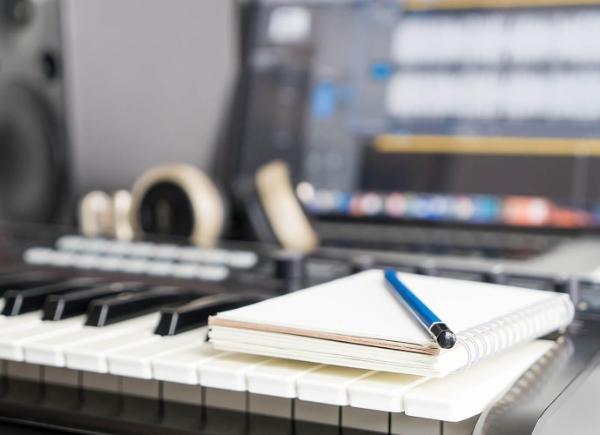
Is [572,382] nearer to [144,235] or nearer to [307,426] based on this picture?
[307,426]

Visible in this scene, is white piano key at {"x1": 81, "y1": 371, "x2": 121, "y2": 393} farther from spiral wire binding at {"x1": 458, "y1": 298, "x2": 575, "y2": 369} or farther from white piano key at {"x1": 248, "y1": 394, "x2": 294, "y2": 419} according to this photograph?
spiral wire binding at {"x1": 458, "y1": 298, "x2": 575, "y2": 369}

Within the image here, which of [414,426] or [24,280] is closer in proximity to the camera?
[414,426]

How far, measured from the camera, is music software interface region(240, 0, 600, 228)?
0.98m

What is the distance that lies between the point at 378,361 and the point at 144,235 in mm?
609

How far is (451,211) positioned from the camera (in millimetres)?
1031

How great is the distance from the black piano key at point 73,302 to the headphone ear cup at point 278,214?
1.17 ft

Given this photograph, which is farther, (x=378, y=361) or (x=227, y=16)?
(x=227, y=16)

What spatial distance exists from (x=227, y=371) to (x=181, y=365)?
0.03m

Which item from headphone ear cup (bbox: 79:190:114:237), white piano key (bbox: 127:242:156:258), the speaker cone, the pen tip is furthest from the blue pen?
the speaker cone

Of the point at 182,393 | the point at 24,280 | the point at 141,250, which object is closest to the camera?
the point at 182,393

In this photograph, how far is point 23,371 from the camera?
549 mm

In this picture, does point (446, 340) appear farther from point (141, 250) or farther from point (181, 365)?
point (141, 250)

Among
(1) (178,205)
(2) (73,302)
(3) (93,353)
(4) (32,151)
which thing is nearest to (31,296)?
(2) (73,302)

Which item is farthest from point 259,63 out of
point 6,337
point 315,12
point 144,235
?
→ point 6,337
